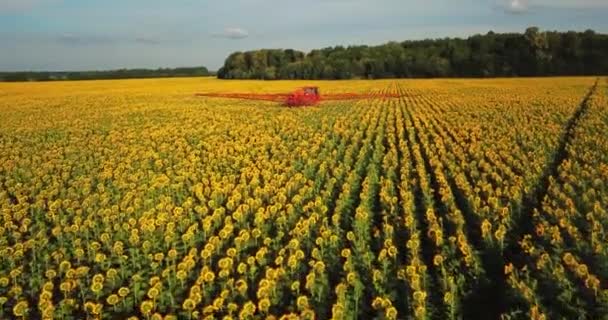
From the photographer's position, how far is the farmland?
23.4ft

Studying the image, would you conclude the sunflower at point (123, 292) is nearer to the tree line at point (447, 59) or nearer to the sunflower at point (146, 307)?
the sunflower at point (146, 307)

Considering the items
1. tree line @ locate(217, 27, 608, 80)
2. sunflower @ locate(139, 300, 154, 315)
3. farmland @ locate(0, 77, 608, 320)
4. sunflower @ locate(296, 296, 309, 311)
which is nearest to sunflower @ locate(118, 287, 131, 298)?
farmland @ locate(0, 77, 608, 320)

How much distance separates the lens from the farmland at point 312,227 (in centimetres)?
713

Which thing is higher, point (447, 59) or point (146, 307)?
point (447, 59)

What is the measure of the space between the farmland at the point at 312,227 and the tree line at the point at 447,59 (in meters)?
64.5

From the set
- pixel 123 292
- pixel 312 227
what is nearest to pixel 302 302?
pixel 123 292

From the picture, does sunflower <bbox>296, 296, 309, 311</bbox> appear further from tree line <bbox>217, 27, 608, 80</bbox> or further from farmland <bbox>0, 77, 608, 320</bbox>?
tree line <bbox>217, 27, 608, 80</bbox>

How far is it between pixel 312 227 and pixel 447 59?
273 feet

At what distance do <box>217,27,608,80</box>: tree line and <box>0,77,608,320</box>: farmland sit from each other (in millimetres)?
64485

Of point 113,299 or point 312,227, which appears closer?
point 113,299

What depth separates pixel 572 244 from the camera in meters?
8.36

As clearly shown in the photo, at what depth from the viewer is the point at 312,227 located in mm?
→ 9766

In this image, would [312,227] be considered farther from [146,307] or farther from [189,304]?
[146,307]

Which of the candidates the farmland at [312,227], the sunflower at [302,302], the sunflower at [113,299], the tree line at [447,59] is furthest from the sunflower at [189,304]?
the tree line at [447,59]
